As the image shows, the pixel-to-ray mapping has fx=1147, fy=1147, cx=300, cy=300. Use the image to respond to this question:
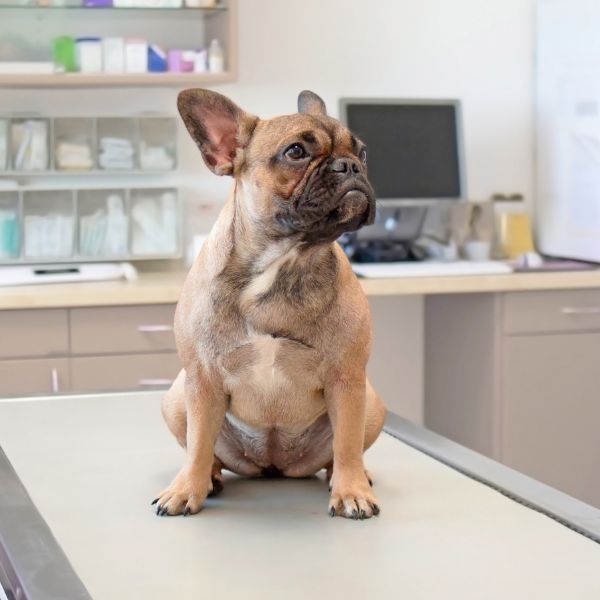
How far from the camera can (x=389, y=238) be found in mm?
4020

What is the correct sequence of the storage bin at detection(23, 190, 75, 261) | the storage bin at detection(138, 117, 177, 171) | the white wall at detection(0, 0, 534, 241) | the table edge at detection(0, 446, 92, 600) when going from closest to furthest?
the table edge at detection(0, 446, 92, 600), the storage bin at detection(23, 190, 75, 261), the storage bin at detection(138, 117, 177, 171), the white wall at detection(0, 0, 534, 241)

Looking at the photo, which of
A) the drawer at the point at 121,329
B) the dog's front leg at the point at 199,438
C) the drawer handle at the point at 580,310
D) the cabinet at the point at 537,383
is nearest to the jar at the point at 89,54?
the drawer at the point at 121,329

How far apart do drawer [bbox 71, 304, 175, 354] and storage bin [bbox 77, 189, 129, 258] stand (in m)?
0.48

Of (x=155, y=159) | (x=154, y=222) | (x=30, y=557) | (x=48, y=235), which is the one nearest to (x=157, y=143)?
(x=155, y=159)

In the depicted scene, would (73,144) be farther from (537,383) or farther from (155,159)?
(537,383)

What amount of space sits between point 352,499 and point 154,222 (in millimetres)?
2591

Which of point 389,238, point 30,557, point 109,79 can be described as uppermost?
point 109,79

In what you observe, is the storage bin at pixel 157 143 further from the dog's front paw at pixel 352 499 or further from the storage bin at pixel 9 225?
the dog's front paw at pixel 352 499

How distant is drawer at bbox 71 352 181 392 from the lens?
335 centimetres

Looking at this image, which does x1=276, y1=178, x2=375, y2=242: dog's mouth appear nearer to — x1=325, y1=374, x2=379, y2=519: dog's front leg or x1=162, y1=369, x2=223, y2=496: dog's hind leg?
x1=325, y1=374, x2=379, y2=519: dog's front leg

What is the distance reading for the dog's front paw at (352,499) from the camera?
4.46 ft

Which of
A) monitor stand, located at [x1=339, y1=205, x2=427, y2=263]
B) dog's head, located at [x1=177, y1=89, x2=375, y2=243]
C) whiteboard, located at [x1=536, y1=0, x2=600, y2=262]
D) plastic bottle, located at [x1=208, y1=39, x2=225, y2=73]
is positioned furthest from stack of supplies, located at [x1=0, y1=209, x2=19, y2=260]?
dog's head, located at [x1=177, y1=89, x2=375, y2=243]

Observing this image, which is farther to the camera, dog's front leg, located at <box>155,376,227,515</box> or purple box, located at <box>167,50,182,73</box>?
purple box, located at <box>167,50,182,73</box>

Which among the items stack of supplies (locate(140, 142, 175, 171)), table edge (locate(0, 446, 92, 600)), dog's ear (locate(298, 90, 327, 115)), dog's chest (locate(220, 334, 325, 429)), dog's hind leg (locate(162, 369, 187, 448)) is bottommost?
table edge (locate(0, 446, 92, 600))
